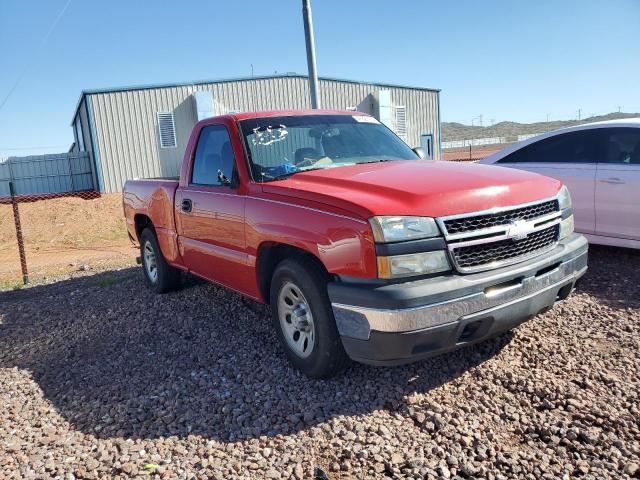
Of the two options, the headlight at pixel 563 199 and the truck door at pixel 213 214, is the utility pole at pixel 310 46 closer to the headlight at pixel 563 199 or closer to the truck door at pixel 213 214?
the truck door at pixel 213 214

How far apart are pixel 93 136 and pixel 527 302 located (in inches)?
788

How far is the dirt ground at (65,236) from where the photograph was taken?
1171 cm

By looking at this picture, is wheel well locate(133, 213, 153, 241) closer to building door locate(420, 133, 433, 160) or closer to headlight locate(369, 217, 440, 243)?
headlight locate(369, 217, 440, 243)

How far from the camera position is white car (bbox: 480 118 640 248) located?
595 cm

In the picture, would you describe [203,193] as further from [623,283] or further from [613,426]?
[623,283]

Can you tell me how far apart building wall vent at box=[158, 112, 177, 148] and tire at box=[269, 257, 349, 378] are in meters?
19.1

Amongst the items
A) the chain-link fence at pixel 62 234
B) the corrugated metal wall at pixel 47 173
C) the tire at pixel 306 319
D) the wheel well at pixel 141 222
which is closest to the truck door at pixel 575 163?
the tire at pixel 306 319

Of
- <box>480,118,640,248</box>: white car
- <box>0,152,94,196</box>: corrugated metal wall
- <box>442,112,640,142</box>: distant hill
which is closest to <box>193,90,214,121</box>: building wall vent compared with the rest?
<box>0,152,94,196</box>: corrugated metal wall

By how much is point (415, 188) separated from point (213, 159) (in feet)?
7.50

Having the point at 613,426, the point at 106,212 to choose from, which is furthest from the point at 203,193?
the point at 106,212

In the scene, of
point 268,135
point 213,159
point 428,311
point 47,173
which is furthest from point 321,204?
point 47,173

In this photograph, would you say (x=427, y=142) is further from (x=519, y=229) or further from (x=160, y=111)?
(x=519, y=229)

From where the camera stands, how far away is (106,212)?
60.4 ft

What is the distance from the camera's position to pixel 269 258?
13.8 feet
